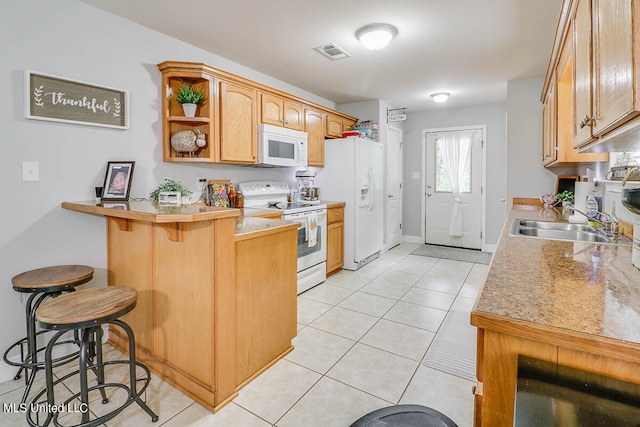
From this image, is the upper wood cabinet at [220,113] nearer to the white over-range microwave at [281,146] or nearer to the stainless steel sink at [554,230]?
the white over-range microwave at [281,146]

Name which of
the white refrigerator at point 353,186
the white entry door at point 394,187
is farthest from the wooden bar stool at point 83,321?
the white entry door at point 394,187

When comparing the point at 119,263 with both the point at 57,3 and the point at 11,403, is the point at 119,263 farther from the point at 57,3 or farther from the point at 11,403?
the point at 57,3

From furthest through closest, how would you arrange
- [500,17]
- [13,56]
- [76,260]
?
[500,17] < [76,260] < [13,56]

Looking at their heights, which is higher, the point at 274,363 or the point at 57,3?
the point at 57,3

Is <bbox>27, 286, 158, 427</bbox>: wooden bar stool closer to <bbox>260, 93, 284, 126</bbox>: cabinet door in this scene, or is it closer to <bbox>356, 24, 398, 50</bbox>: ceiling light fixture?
<bbox>260, 93, 284, 126</bbox>: cabinet door

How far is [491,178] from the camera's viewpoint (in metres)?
5.29

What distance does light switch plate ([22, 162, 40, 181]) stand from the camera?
6.62 ft

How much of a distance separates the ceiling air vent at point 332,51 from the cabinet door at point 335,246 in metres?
1.86

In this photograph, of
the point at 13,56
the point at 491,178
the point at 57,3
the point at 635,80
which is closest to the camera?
the point at 635,80

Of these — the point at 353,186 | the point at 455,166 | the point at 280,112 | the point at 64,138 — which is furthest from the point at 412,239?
the point at 64,138

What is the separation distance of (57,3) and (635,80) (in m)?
3.03

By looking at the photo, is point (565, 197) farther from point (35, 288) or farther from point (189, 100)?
point (35, 288)

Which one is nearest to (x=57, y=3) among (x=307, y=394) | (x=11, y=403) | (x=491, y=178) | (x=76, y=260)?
(x=76, y=260)

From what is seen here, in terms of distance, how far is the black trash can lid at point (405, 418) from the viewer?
1.33 meters
